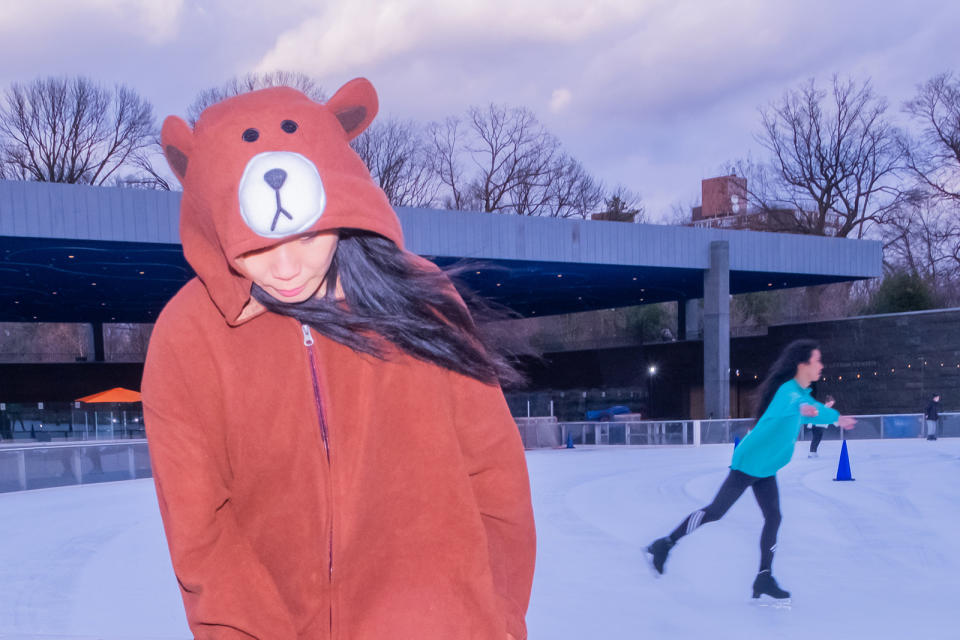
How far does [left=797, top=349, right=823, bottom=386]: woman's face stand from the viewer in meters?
5.71

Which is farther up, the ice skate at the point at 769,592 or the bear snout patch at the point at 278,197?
the bear snout patch at the point at 278,197

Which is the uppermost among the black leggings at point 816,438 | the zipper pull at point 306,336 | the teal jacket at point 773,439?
the zipper pull at point 306,336

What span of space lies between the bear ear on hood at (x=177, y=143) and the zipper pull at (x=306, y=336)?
32cm

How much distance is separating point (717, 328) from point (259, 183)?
2814 cm

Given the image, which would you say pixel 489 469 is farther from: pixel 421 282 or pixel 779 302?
pixel 779 302

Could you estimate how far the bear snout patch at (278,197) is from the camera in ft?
4.42

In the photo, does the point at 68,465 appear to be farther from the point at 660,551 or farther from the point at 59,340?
the point at 59,340

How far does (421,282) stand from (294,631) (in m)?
0.59

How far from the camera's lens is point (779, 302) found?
44219 millimetres

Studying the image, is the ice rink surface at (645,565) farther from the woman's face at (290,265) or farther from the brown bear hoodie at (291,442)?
the woman's face at (290,265)

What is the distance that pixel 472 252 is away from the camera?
947 inches

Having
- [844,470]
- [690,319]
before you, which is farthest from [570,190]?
[844,470]

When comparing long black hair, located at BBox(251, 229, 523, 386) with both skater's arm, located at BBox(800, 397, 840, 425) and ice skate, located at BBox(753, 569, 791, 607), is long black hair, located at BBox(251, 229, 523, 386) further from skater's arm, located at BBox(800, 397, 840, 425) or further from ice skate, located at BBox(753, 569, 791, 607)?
skater's arm, located at BBox(800, 397, 840, 425)

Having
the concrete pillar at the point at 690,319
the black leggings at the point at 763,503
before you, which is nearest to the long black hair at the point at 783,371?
the black leggings at the point at 763,503
